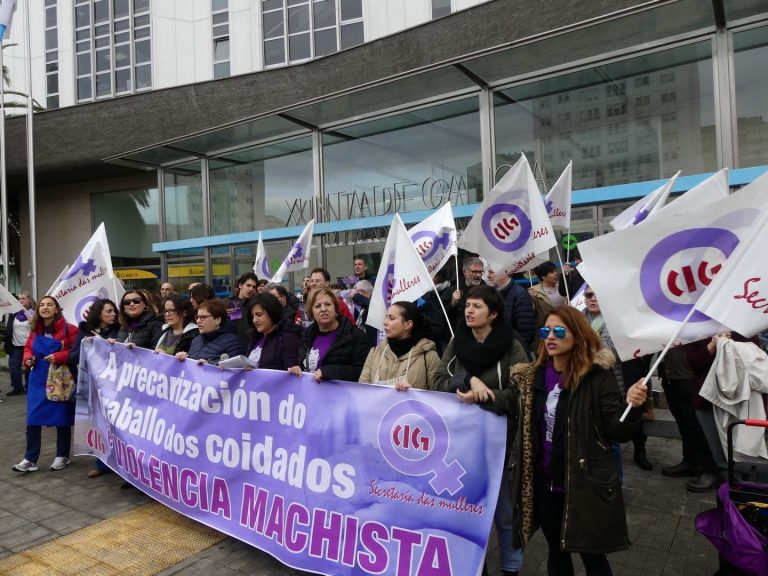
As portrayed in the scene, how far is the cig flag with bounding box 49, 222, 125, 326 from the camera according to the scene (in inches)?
264

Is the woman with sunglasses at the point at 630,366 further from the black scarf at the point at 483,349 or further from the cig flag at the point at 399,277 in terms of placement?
the black scarf at the point at 483,349

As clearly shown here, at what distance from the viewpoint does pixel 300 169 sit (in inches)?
568

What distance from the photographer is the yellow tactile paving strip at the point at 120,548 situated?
3.90 metres

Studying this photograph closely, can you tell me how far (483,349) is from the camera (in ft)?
11.0

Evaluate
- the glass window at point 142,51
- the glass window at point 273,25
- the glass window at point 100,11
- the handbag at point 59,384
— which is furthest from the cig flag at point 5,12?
the handbag at point 59,384

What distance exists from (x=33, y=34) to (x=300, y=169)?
59.2 feet

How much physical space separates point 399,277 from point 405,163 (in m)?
8.41

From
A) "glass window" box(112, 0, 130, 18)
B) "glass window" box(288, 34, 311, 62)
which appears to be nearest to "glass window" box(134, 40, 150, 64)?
"glass window" box(112, 0, 130, 18)

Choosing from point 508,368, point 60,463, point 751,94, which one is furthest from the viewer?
point 751,94

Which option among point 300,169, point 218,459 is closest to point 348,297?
point 218,459

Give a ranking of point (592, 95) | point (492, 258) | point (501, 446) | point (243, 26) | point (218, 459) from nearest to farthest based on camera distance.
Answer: point (501, 446), point (218, 459), point (492, 258), point (592, 95), point (243, 26)

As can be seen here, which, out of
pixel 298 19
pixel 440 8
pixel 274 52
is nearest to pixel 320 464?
pixel 440 8

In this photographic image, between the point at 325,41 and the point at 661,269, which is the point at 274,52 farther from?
the point at 661,269

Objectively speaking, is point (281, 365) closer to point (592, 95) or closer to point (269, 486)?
point (269, 486)
